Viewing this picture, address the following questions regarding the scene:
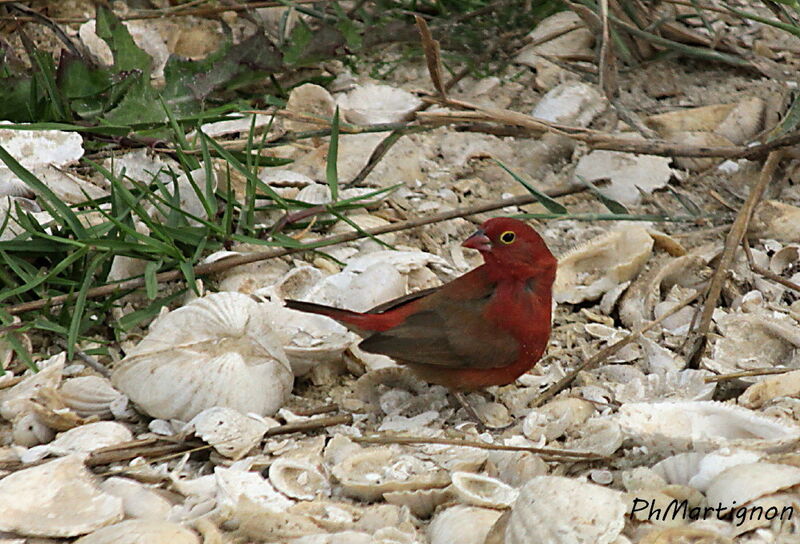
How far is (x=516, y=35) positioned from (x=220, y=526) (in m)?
2.69

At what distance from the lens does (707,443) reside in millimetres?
2193

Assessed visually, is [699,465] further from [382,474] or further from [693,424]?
[382,474]

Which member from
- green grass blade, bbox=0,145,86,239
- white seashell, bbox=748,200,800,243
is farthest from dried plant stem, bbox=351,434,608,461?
white seashell, bbox=748,200,800,243

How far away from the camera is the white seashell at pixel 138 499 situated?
213 centimetres

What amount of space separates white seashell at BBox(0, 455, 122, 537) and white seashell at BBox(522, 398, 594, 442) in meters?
0.90

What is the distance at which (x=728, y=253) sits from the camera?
2.98 metres

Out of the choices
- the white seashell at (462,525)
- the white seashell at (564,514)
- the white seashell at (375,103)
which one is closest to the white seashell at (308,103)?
the white seashell at (375,103)

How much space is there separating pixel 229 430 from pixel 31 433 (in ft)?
1.54

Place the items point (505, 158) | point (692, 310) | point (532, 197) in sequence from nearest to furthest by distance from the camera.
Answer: point (692, 310) < point (532, 197) < point (505, 158)

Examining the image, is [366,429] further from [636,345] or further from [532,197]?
[532,197]

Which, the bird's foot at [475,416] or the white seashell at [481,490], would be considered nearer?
the white seashell at [481,490]

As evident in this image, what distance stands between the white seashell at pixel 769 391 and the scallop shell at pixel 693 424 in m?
0.12

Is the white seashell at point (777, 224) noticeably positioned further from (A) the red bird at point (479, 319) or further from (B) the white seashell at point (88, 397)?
(B) the white seashell at point (88, 397)

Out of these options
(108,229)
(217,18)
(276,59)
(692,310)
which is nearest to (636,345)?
(692,310)
